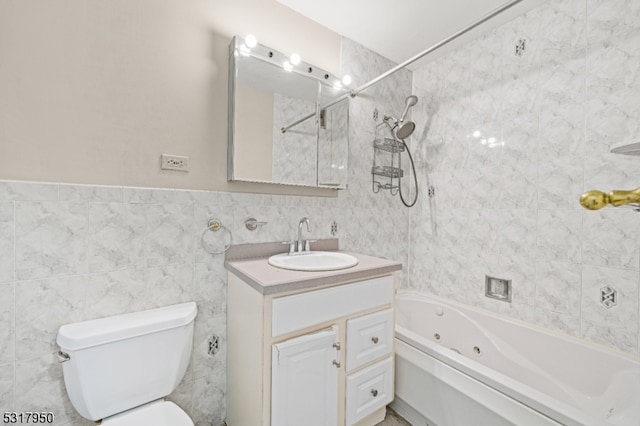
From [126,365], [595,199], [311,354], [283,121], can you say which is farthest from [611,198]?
[126,365]

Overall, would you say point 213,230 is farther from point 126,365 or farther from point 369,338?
point 369,338

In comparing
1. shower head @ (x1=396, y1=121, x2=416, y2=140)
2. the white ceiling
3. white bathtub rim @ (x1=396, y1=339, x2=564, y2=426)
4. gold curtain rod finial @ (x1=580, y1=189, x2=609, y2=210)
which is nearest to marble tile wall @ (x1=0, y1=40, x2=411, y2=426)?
shower head @ (x1=396, y1=121, x2=416, y2=140)

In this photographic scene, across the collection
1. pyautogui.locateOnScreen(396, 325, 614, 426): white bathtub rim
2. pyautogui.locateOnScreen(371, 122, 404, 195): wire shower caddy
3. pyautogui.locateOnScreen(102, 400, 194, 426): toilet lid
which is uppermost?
pyautogui.locateOnScreen(371, 122, 404, 195): wire shower caddy

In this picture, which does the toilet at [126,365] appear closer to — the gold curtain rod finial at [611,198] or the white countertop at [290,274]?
the white countertop at [290,274]

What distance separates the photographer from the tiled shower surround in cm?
111

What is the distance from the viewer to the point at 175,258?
54.4 inches

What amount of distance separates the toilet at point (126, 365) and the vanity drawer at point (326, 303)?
1.45 ft

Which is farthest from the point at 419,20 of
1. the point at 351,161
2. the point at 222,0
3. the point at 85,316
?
the point at 85,316

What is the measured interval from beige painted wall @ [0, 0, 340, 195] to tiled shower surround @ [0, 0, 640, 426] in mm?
117

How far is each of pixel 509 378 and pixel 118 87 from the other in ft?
7.11

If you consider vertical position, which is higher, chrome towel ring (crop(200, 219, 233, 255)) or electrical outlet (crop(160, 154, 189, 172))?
electrical outlet (crop(160, 154, 189, 172))

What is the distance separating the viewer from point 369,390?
1460 millimetres

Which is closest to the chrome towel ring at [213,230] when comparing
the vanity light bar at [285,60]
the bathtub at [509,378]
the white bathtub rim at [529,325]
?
the vanity light bar at [285,60]

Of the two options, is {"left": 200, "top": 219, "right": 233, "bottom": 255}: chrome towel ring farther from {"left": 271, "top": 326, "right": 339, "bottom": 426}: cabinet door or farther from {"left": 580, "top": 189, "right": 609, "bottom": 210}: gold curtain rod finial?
{"left": 580, "top": 189, "right": 609, "bottom": 210}: gold curtain rod finial
